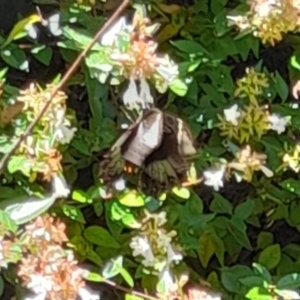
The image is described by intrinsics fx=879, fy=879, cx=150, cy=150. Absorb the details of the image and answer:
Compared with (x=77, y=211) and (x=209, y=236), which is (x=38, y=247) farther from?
(x=209, y=236)

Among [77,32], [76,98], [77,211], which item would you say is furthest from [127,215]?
[77,32]

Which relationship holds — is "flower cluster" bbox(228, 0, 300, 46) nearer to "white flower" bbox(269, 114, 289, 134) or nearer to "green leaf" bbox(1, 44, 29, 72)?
"white flower" bbox(269, 114, 289, 134)

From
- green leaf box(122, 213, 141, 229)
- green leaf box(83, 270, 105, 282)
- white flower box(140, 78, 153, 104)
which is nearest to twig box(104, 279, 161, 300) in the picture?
green leaf box(83, 270, 105, 282)

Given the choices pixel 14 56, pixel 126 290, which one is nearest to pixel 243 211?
pixel 126 290

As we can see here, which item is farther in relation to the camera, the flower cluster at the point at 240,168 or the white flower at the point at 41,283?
the flower cluster at the point at 240,168

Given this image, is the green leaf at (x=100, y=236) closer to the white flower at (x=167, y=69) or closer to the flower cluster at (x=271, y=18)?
the white flower at (x=167, y=69)

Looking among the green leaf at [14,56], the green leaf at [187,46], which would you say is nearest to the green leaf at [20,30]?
the green leaf at [14,56]
